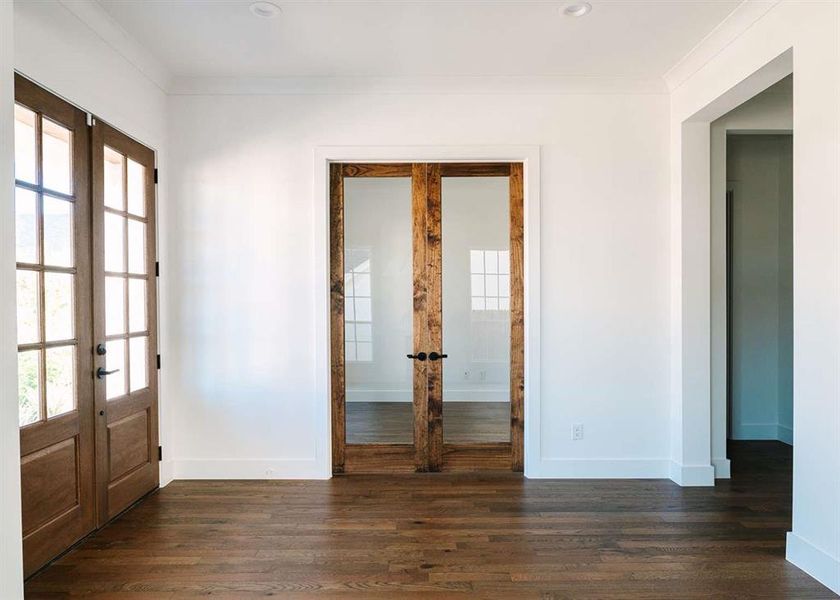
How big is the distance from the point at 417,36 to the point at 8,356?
2.61m

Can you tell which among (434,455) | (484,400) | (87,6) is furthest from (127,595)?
(87,6)

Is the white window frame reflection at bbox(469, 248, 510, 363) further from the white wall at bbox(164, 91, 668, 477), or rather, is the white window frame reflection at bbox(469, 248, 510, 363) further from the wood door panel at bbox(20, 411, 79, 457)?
the wood door panel at bbox(20, 411, 79, 457)

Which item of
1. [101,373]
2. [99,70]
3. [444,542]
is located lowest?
[444,542]

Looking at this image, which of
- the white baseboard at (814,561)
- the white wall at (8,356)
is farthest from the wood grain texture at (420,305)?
the white wall at (8,356)

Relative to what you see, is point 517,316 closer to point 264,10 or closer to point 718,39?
point 718,39

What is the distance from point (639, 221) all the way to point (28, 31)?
3.72m

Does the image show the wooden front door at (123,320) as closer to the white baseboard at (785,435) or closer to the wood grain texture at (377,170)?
the wood grain texture at (377,170)

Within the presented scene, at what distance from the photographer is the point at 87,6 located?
2.68 metres

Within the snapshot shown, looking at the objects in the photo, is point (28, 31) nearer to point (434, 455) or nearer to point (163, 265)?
point (163, 265)

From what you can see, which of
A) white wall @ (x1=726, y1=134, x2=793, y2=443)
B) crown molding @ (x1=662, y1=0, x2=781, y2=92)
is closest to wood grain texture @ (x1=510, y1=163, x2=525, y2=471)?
crown molding @ (x1=662, y1=0, x2=781, y2=92)

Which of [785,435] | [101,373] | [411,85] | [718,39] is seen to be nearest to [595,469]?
[785,435]

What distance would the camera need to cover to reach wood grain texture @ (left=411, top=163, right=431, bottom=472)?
3758mm

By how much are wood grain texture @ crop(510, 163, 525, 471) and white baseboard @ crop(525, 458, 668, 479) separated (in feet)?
0.55

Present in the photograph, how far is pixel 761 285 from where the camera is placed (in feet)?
15.0
